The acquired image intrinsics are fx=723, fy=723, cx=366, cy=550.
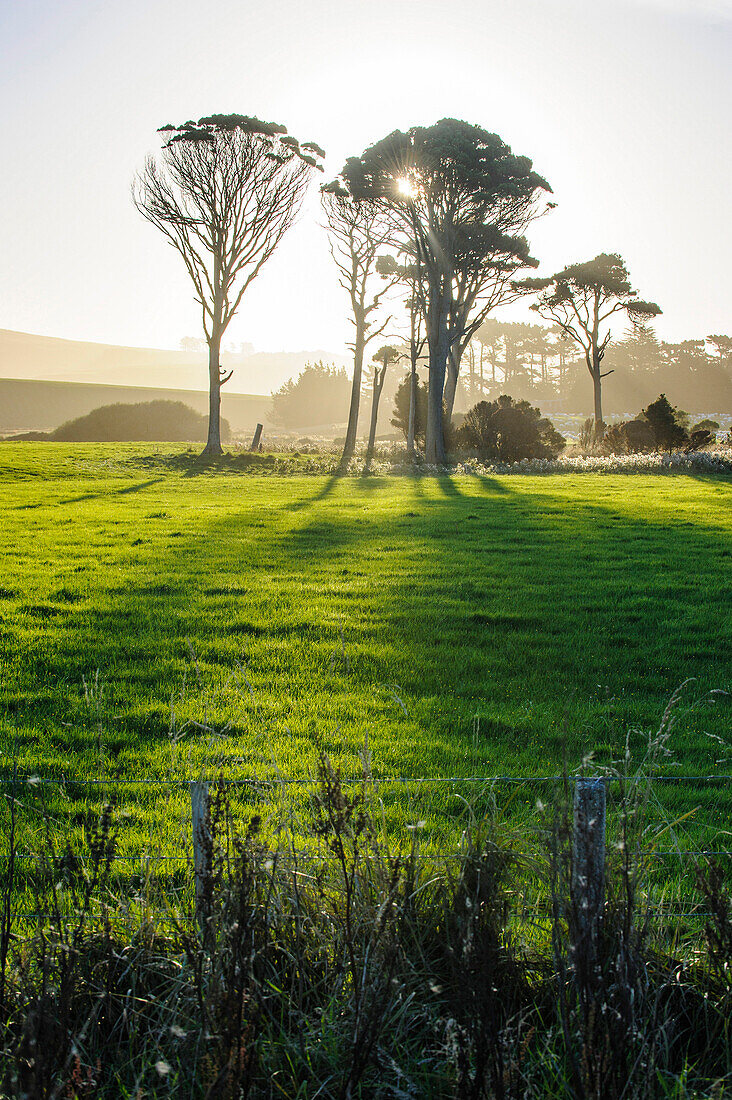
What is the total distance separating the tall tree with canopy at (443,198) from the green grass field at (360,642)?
601 inches

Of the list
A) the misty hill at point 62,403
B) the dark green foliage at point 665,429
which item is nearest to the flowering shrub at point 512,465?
the dark green foliage at point 665,429

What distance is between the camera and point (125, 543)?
→ 12391 mm

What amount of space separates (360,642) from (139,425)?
40500 mm

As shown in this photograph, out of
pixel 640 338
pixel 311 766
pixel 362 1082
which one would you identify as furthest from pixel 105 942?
pixel 640 338

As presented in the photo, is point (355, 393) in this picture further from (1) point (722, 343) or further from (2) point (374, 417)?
(1) point (722, 343)

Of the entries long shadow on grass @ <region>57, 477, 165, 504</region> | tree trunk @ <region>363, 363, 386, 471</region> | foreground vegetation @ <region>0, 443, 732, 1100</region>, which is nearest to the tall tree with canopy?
tree trunk @ <region>363, 363, 386, 471</region>

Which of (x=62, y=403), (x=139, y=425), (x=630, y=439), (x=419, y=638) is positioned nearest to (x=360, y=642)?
(x=419, y=638)

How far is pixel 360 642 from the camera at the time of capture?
7141 millimetres

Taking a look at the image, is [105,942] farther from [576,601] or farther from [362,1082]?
[576,601]

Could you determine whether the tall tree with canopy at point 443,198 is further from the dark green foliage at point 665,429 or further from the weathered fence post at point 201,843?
the weathered fence post at point 201,843

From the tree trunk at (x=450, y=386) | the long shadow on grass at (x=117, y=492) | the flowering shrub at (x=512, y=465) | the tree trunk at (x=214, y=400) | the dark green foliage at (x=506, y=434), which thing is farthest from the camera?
the tree trunk at (x=450, y=386)

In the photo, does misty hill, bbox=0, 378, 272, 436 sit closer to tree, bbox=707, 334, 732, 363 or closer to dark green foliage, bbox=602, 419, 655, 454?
dark green foliage, bbox=602, 419, 655, 454

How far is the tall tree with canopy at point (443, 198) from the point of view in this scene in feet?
84.9

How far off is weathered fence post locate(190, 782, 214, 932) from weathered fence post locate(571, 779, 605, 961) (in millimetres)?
1138
